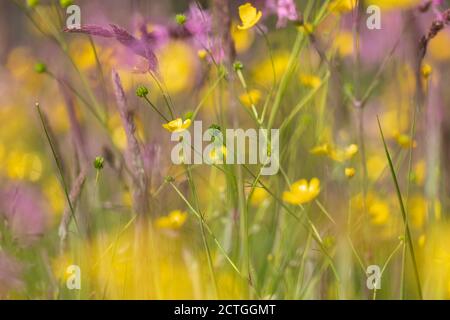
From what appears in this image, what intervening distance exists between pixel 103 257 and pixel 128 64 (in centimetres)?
52

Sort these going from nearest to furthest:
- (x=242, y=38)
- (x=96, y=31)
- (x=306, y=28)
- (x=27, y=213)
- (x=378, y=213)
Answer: (x=96, y=31)
(x=306, y=28)
(x=378, y=213)
(x=27, y=213)
(x=242, y=38)

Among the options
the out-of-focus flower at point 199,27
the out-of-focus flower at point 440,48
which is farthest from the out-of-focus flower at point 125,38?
the out-of-focus flower at point 440,48

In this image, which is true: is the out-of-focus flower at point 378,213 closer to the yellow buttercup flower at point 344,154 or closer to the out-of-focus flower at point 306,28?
the yellow buttercup flower at point 344,154

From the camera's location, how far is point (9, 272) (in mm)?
965

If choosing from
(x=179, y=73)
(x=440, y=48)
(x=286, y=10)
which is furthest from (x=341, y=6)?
(x=440, y=48)

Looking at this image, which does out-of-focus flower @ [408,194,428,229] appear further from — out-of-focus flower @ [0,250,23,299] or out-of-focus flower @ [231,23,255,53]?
out-of-focus flower @ [0,250,23,299]

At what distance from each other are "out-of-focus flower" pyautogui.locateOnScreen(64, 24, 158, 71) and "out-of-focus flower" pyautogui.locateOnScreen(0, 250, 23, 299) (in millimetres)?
287

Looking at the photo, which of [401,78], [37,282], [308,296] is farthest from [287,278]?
[401,78]

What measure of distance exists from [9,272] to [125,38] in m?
0.31

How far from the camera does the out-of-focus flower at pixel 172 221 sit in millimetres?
1109

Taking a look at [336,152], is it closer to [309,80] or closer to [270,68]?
[309,80]

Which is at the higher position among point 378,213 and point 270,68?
point 270,68

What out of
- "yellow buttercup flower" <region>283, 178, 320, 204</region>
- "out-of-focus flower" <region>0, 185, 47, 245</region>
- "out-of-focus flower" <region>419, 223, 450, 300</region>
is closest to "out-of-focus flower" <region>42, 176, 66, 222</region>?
"out-of-focus flower" <region>0, 185, 47, 245</region>
